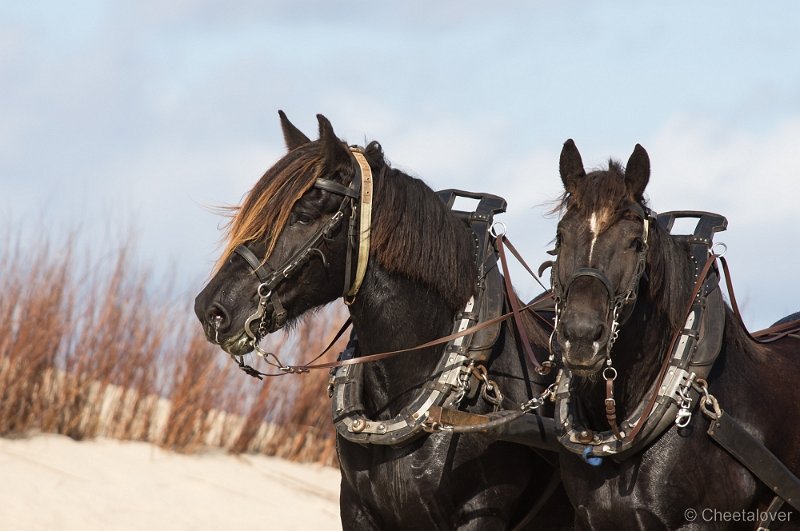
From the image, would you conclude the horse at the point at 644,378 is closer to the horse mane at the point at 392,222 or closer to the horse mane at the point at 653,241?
the horse mane at the point at 653,241

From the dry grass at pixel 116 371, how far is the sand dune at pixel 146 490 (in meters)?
0.20

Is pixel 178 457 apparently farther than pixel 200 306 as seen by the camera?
Yes

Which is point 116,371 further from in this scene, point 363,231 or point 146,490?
point 363,231

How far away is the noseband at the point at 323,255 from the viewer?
13.1 ft

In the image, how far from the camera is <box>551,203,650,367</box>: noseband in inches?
137

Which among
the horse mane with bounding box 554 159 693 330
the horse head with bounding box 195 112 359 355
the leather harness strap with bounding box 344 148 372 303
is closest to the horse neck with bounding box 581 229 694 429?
the horse mane with bounding box 554 159 693 330

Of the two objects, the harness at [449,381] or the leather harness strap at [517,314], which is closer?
the harness at [449,381]

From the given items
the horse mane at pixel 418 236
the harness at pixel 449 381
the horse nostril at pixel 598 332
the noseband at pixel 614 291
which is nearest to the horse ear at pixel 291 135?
the horse mane at pixel 418 236

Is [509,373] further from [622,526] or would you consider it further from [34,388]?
[34,388]

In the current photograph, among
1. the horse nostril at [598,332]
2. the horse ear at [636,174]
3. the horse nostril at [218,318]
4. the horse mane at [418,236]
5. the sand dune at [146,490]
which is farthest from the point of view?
the sand dune at [146,490]

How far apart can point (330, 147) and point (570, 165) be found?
939 mm

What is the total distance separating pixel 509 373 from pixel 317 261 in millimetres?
944

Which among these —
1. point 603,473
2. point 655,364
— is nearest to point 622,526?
point 603,473

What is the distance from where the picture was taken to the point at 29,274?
29.7 feet
